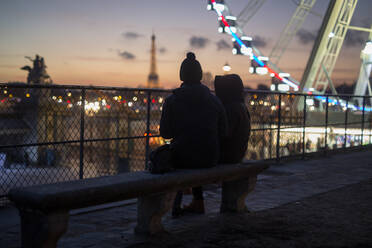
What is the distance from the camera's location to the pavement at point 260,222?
15.1 feet

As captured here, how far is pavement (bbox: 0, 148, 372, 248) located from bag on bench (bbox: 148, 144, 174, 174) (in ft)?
2.06

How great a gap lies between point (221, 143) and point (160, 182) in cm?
145

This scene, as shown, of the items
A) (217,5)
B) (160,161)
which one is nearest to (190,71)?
(160,161)

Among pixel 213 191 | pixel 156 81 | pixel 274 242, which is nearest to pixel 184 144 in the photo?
pixel 274 242

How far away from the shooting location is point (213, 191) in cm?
735

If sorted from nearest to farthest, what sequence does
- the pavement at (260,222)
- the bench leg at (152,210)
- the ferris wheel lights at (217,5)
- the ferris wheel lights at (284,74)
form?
the pavement at (260,222) → the bench leg at (152,210) → the ferris wheel lights at (217,5) → the ferris wheel lights at (284,74)

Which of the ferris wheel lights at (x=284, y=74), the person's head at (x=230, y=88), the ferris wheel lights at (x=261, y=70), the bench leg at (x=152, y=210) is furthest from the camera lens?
the ferris wheel lights at (x=284, y=74)

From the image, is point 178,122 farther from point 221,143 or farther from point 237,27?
point 237,27

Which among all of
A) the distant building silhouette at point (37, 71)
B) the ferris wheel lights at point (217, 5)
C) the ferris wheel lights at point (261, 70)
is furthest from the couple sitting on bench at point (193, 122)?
the distant building silhouette at point (37, 71)

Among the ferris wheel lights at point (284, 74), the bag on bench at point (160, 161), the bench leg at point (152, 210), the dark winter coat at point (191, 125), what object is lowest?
the bench leg at point (152, 210)

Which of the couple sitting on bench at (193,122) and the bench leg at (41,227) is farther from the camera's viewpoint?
the couple sitting on bench at (193,122)

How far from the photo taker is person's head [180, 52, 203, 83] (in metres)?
5.28

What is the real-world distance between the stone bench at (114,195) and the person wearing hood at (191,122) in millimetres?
200

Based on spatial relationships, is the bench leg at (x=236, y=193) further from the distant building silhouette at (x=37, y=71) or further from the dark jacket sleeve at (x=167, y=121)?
the distant building silhouette at (x=37, y=71)
